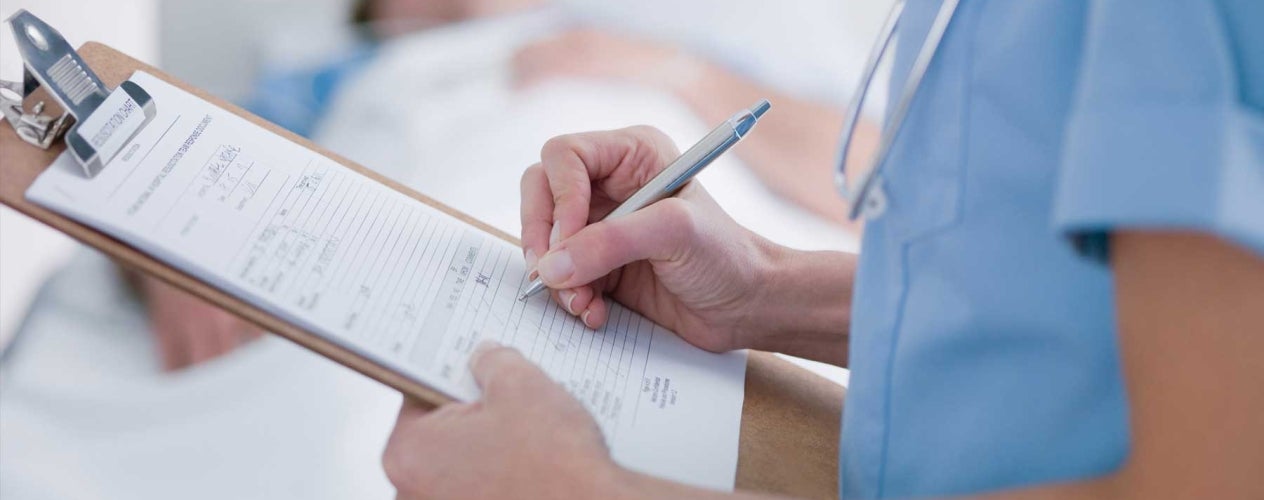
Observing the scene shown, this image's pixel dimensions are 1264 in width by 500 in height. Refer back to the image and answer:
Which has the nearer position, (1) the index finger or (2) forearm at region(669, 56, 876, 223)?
(1) the index finger

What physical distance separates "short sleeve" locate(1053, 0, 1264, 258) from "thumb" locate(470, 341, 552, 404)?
25 centimetres

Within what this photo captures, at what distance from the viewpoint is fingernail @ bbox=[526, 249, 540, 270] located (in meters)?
0.60

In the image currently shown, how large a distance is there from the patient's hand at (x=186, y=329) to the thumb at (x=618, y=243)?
64 cm

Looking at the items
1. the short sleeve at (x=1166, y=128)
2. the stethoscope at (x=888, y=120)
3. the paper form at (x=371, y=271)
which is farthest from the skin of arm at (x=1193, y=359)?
the paper form at (x=371, y=271)

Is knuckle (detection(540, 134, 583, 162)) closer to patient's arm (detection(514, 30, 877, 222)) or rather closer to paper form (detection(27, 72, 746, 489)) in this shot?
paper form (detection(27, 72, 746, 489))

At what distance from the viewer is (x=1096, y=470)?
0.43m

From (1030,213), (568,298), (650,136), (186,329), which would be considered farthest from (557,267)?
(186,329)

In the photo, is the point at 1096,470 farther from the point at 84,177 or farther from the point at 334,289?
the point at 84,177

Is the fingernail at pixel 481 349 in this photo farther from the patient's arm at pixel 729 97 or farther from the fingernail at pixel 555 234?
the patient's arm at pixel 729 97

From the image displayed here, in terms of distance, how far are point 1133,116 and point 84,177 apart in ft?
1.53

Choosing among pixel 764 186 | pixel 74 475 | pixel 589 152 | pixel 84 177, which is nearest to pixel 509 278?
pixel 589 152

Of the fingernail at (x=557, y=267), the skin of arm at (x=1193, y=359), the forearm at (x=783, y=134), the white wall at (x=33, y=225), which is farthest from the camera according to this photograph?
the forearm at (x=783, y=134)

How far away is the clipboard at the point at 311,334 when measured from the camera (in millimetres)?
468

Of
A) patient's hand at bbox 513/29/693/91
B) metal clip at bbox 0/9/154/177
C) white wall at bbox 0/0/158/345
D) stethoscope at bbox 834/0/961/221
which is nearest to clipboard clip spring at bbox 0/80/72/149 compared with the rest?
metal clip at bbox 0/9/154/177
